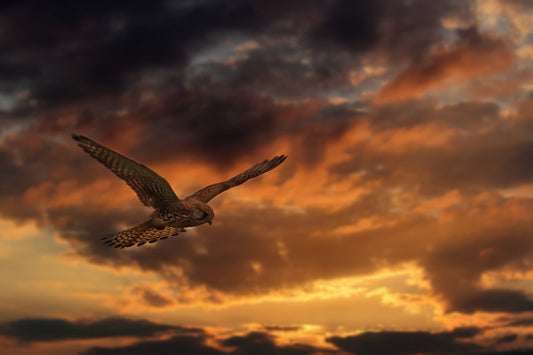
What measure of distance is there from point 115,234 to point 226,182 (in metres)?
5.49

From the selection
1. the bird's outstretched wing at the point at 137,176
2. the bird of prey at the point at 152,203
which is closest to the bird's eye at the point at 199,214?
the bird of prey at the point at 152,203

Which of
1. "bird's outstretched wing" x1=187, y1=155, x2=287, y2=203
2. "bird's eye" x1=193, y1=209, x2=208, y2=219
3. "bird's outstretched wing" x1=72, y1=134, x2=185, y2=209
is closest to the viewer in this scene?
"bird's outstretched wing" x1=72, y1=134, x2=185, y2=209

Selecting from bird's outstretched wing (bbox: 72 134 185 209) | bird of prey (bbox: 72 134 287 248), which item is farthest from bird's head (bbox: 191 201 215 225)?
bird's outstretched wing (bbox: 72 134 185 209)

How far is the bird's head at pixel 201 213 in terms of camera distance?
59.2ft

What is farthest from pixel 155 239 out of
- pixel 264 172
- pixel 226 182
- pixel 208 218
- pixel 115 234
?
pixel 264 172

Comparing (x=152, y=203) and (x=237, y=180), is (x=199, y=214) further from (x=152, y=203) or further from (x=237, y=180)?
(x=237, y=180)

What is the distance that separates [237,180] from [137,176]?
22.8 ft

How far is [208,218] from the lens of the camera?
1830 cm

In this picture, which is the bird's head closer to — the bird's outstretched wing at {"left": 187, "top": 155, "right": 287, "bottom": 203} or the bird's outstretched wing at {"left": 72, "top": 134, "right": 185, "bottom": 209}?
the bird's outstretched wing at {"left": 72, "top": 134, "right": 185, "bottom": 209}

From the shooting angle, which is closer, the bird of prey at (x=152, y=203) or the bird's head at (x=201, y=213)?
the bird of prey at (x=152, y=203)

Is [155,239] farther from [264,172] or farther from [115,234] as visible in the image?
[264,172]

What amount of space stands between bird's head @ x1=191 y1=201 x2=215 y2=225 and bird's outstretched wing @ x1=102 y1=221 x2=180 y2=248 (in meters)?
1.69

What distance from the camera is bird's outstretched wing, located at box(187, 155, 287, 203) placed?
2165 cm

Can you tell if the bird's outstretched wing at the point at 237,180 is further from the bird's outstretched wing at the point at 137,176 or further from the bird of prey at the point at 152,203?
the bird's outstretched wing at the point at 137,176
